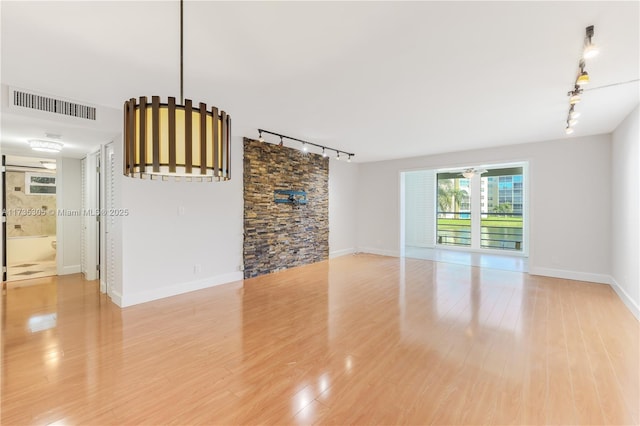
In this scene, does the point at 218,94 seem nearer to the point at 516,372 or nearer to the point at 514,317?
the point at 516,372

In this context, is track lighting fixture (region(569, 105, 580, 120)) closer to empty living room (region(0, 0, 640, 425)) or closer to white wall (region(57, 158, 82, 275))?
empty living room (region(0, 0, 640, 425))

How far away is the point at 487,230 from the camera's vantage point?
8781mm

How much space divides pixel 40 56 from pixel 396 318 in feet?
14.3

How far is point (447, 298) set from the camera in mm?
4309

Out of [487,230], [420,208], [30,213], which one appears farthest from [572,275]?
[30,213]

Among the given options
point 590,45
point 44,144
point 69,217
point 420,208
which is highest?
point 590,45

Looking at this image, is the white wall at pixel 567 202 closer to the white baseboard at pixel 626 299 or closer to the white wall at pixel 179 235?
the white baseboard at pixel 626 299

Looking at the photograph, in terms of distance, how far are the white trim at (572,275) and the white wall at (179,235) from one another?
591cm

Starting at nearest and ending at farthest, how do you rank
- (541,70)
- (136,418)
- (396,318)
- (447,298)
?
1. (136,418)
2. (541,70)
3. (396,318)
4. (447,298)

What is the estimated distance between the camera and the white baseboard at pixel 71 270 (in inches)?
229

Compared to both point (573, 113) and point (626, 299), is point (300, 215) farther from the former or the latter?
point (626, 299)

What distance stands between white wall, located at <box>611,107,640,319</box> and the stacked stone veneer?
533 cm

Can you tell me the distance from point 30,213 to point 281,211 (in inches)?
300

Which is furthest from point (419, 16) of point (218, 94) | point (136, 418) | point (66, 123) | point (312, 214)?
point (312, 214)
